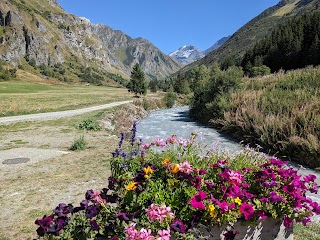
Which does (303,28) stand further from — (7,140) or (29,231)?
(29,231)

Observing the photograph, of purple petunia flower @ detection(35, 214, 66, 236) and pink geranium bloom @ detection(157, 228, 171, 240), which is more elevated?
pink geranium bloom @ detection(157, 228, 171, 240)

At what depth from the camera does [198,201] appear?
370 cm

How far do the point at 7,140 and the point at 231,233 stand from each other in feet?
45.3

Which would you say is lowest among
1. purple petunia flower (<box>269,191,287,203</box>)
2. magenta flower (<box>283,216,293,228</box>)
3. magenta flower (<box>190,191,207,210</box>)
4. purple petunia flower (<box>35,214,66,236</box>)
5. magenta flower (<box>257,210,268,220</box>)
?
magenta flower (<box>283,216,293,228</box>)

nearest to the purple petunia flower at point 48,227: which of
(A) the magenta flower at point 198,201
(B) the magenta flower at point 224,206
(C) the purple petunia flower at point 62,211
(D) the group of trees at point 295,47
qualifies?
(C) the purple petunia flower at point 62,211

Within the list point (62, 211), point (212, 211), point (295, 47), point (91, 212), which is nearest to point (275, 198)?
point (212, 211)

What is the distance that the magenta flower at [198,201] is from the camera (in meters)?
3.61

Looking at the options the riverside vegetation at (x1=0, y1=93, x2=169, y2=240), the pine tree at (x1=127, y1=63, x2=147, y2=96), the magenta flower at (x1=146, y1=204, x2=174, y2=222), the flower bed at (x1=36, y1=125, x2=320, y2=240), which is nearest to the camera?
the magenta flower at (x1=146, y1=204, x2=174, y2=222)

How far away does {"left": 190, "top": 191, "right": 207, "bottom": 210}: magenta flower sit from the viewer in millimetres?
3609

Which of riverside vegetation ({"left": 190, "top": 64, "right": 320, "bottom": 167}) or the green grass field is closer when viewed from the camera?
riverside vegetation ({"left": 190, "top": 64, "right": 320, "bottom": 167})

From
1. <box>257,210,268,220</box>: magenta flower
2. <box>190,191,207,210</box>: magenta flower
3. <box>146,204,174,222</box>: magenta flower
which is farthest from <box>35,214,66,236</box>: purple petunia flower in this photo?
<box>257,210,268,220</box>: magenta flower

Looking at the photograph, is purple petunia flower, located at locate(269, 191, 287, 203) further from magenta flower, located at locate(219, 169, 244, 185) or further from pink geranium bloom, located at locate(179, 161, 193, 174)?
pink geranium bloom, located at locate(179, 161, 193, 174)

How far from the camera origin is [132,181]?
14.0 feet

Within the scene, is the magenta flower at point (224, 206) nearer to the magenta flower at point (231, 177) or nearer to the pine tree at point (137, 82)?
the magenta flower at point (231, 177)
